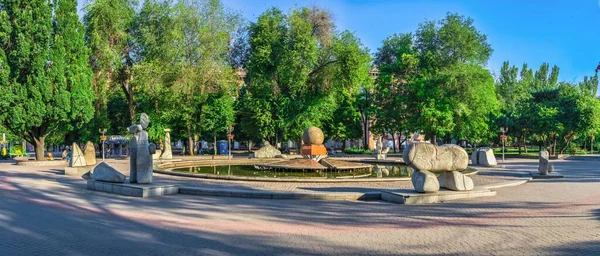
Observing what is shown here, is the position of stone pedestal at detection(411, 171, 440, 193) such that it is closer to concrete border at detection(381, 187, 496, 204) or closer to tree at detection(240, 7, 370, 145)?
concrete border at detection(381, 187, 496, 204)

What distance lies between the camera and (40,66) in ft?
98.0

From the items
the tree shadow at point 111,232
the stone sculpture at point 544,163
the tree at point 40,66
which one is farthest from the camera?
the tree at point 40,66

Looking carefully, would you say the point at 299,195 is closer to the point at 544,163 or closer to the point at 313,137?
the point at 313,137

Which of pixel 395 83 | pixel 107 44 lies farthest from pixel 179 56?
pixel 395 83

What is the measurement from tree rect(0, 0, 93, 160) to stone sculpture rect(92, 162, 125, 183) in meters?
18.5

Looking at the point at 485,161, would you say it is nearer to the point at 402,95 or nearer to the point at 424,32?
the point at 402,95

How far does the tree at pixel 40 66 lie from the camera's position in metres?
29.2

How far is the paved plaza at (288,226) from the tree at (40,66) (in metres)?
18.7

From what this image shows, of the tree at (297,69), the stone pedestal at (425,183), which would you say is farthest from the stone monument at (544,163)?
the tree at (297,69)

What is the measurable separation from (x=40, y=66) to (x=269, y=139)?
2396cm

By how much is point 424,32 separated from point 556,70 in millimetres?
48713

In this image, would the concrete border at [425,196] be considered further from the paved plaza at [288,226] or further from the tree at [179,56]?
the tree at [179,56]

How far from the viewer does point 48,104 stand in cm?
3077

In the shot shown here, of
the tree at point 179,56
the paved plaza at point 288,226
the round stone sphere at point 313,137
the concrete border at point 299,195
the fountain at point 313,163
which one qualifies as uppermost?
the tree at point 179,56
